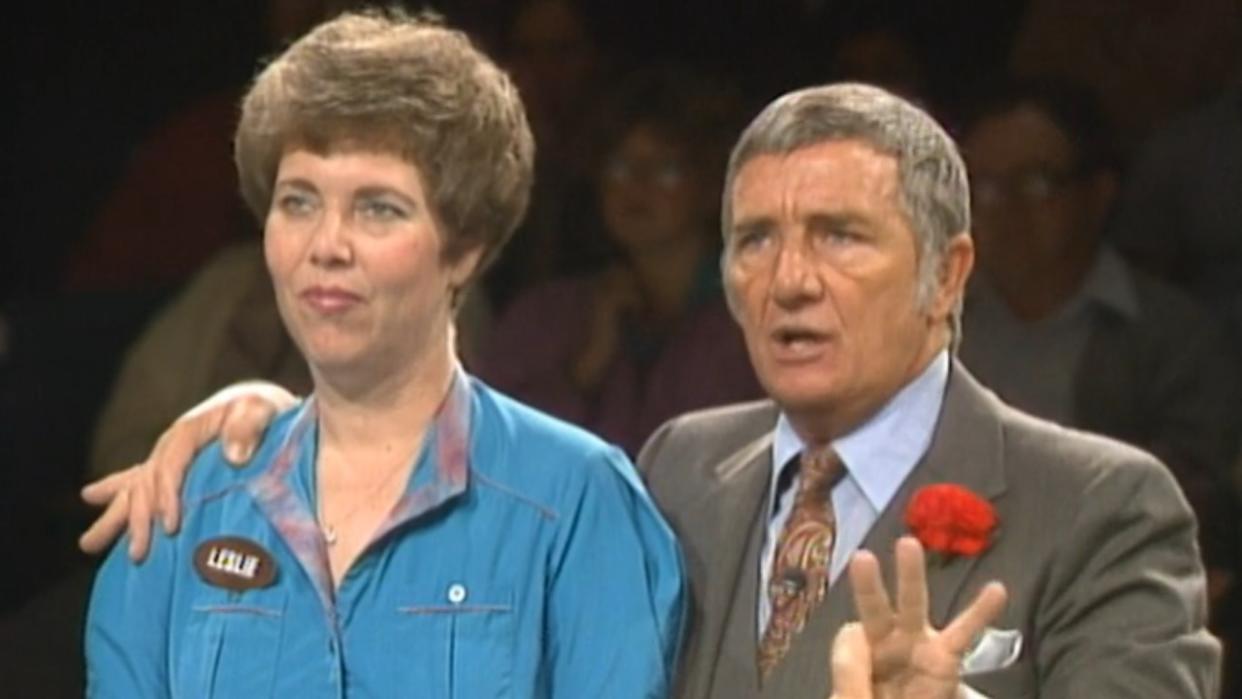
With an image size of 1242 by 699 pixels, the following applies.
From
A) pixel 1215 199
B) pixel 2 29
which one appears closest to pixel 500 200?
pixel 1215 199

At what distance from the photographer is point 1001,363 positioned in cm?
332

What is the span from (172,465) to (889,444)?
0.53 m

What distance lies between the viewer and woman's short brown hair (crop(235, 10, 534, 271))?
2176 mm

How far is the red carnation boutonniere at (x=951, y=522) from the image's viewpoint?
7.27ft

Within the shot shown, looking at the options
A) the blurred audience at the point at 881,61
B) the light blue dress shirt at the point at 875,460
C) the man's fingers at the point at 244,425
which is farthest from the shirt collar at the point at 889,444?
the blurred audience at the point at 881,61

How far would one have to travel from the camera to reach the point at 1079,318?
3.34 meters

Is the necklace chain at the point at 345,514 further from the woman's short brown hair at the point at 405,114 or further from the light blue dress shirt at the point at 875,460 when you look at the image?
the light blue dress shirt at the point at 875,460

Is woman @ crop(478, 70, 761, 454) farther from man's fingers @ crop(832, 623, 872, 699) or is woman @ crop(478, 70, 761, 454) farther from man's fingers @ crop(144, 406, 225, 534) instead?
man's fingers @ crop(832, 623, 872, 699)

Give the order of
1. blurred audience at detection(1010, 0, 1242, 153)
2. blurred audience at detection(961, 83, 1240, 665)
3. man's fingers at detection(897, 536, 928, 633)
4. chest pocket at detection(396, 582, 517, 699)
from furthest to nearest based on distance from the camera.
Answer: blurred audience at detection(1010, 0, 1242, 153) → blurred audience at detection(961, 83, 1240, 665) → chest pocket at detection(396, 582, 517, 699) → man's fingers at detection(897, 536, 928, 633)

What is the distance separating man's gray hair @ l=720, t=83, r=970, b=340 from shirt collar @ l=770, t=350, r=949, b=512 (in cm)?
8

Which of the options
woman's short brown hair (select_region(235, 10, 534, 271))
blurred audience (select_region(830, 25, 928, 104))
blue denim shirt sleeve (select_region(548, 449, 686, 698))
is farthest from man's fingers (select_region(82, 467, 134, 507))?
blurred audience (select_region(830, 25, 928, 104))

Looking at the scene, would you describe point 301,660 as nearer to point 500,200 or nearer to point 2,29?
point 500,200

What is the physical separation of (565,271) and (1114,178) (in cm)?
63

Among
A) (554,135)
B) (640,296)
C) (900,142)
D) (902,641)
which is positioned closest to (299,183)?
(900,142)
